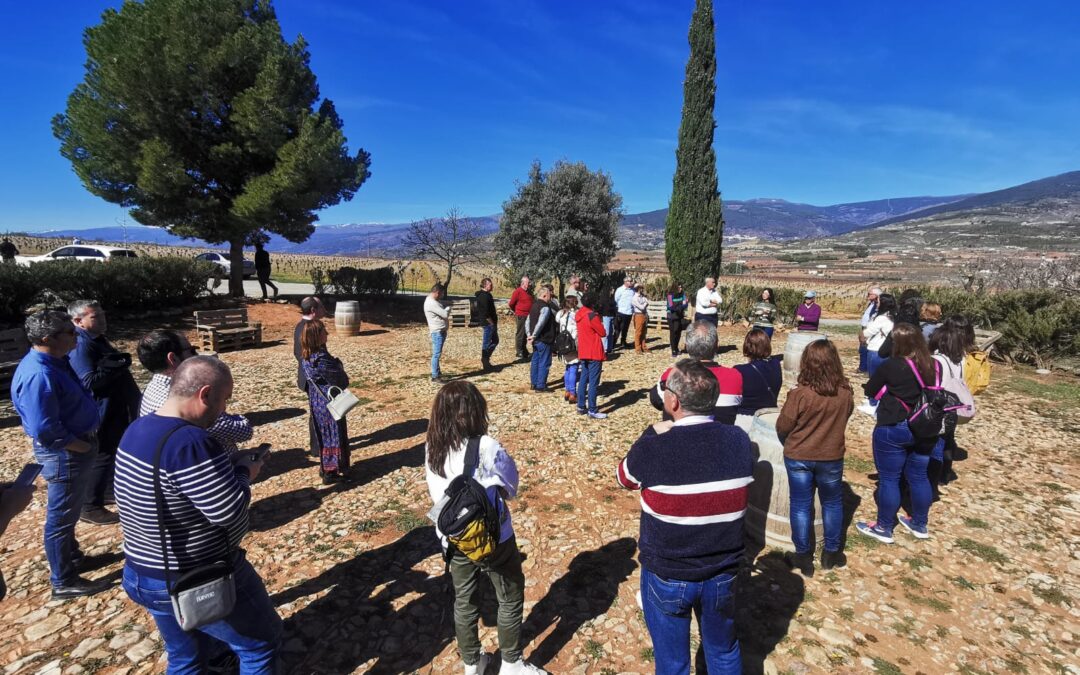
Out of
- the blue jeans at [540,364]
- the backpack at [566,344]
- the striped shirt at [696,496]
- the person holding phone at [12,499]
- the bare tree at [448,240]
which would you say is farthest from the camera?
the bare tree at [448,240]

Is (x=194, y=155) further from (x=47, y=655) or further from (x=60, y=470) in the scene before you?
(x=47, y=655)

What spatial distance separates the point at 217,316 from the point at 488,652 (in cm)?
1189

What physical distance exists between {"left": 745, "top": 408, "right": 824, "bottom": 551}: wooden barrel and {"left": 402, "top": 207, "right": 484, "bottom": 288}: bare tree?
2119 cm

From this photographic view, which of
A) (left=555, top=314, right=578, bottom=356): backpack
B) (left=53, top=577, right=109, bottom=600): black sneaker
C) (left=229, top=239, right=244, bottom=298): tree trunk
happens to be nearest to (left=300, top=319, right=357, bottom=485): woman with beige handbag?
(left=53, top=577, right=109, bottom=600): black sneaker

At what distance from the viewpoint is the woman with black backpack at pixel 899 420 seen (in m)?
3.76

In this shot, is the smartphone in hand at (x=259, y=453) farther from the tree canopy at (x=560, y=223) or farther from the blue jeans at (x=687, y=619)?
the tree canopy at (x=560, y=223)

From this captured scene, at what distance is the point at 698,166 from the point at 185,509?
21000 millimetres

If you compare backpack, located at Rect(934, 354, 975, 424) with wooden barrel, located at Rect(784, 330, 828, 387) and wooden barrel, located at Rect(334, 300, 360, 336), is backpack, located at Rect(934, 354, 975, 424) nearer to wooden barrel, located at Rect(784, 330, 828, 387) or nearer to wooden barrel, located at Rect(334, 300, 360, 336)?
wooden barrel, located at Rect(784, 330, 828, 387)

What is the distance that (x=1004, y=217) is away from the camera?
153 metres

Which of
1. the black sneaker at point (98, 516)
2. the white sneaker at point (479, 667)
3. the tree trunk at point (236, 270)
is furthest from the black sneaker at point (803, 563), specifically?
the tree trunk at point (236, 270)

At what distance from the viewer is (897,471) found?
4.03 meters

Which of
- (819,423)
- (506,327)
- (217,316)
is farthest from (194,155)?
(819,423)

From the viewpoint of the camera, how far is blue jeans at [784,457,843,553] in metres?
3.55

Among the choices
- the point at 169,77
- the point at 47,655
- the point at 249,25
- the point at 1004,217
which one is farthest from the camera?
the point at 1004,217
